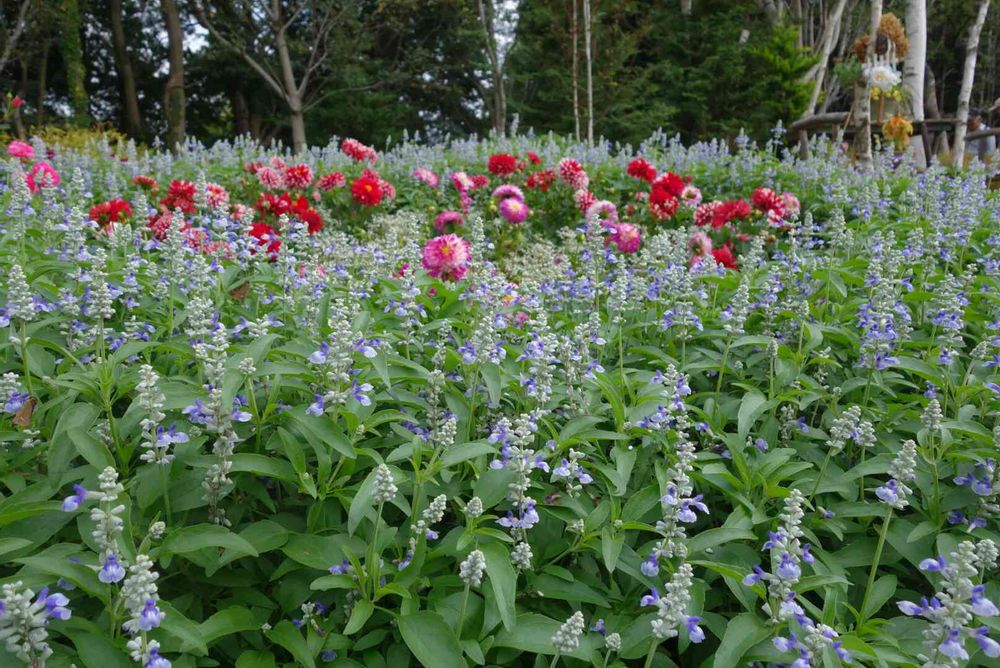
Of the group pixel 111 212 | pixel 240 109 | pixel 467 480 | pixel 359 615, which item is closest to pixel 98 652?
pixel 359 615

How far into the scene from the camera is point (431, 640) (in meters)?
1.53

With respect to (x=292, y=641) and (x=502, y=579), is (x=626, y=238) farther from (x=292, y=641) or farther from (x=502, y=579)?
(x=292, y=641)

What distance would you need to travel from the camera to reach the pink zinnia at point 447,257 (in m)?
3.28

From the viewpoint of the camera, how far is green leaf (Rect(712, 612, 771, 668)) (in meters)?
1.50

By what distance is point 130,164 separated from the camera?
22.5 feet

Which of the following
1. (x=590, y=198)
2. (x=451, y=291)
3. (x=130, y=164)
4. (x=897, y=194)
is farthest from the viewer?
(x=130, y=164)

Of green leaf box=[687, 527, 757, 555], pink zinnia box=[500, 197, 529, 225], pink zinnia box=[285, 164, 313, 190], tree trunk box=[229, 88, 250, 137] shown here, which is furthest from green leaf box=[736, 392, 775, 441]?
tree trunk box=[229, 88, 250, 137]

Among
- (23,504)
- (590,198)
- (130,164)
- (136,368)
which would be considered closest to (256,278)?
(136,368)

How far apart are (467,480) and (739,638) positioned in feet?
2.71

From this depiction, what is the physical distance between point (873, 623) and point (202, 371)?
183 centimetres

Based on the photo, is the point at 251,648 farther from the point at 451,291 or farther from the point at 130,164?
the point at 130,164

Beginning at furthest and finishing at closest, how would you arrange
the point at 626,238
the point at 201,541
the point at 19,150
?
the point at 19,150
the point at 626,238
the point at 201,541

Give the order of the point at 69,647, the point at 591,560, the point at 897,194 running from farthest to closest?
the point at 897,194, the point at 591,560, the point at 69,647

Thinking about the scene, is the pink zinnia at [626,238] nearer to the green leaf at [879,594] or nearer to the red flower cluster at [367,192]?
the red flower cluster at [367,192]
